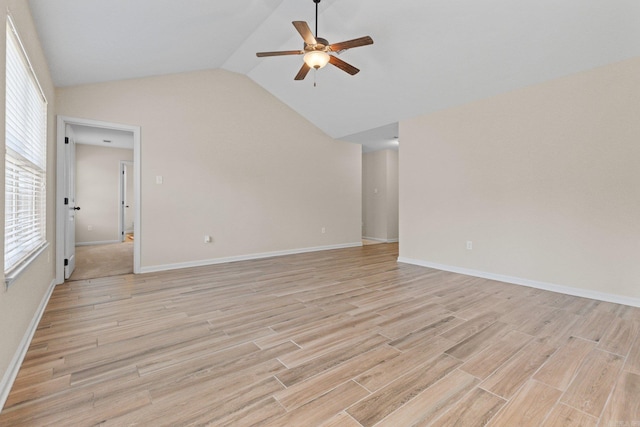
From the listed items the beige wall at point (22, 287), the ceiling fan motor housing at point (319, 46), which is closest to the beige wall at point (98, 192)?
the beige wall at point (22, 287)

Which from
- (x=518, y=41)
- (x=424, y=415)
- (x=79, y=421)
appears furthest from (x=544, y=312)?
(x=79, y=421)

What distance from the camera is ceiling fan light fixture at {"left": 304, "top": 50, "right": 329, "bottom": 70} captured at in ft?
9.62

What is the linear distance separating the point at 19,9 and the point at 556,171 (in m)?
4.97

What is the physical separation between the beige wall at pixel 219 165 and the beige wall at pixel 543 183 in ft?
7.45

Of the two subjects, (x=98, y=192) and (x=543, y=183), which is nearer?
(x=543, y=183)

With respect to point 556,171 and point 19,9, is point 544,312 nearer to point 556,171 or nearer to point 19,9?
point 556,171

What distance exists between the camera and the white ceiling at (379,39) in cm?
264

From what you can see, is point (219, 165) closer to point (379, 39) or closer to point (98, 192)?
point (379, 39)

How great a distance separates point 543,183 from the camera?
3.52 metres

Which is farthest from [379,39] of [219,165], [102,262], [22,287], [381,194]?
[102,262]

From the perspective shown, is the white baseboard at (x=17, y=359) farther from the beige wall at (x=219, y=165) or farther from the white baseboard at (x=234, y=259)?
the beige wall at (x=219, y=165)

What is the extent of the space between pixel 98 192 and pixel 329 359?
8.20m

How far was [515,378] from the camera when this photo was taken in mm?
1708

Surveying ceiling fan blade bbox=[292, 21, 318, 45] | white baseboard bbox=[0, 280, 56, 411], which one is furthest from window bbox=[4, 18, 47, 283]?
ceiling fan blade bbox=[292, 21, 318, 45]
